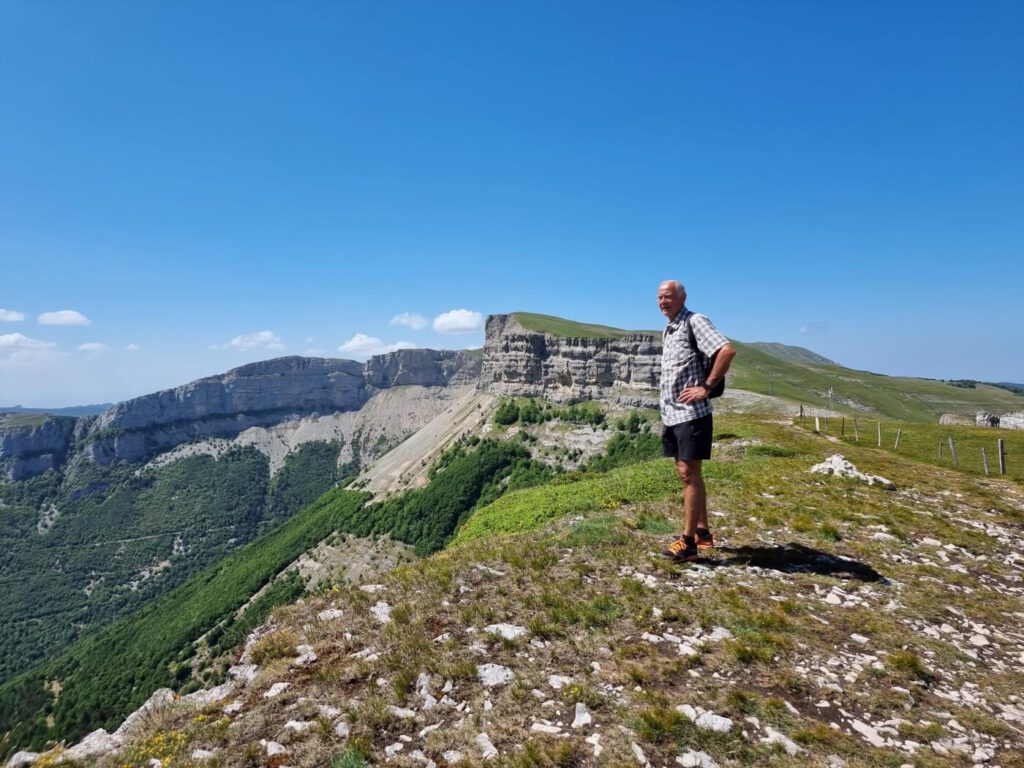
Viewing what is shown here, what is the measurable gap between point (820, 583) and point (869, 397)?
191766mm

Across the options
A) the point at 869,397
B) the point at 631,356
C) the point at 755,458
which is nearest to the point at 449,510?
the point at 631,356

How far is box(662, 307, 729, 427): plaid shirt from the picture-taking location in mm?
9086

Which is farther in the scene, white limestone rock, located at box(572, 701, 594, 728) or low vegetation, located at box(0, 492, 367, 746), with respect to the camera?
low vegetation, located at box(0, 492, 367, 746)

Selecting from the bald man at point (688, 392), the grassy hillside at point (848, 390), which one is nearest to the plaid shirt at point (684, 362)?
the bald man at point (688, 392)

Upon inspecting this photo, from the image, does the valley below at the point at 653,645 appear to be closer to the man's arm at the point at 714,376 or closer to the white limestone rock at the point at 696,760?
the white limestone rock at the point at 696,760

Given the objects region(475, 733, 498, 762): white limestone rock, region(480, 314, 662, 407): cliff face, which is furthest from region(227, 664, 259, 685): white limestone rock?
region(480, 314, 662, 407): cliff face

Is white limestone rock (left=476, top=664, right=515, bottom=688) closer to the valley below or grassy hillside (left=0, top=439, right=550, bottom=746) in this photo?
the valley below

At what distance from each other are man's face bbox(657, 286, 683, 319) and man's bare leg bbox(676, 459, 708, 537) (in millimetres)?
3201

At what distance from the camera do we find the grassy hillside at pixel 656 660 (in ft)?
16.1

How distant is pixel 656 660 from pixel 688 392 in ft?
16.1

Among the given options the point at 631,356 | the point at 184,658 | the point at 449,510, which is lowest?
the point at 184,658

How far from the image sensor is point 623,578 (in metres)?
8.97

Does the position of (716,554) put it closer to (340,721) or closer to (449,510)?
(340,721)

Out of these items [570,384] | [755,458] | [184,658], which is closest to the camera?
[755,458]
